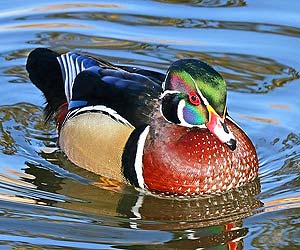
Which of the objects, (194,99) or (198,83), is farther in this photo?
(194,99)

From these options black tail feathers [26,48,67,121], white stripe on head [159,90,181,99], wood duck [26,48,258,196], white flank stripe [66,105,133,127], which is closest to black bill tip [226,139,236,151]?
wood duck [26,48,258,196]

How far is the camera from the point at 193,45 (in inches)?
332

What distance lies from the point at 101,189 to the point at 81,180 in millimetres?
183

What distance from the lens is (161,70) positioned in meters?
8.12

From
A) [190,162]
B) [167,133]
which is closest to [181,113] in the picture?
[167,133]

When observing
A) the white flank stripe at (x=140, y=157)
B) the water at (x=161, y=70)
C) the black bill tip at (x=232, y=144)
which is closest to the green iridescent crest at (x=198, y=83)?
the black bill tip at (x=232, y=144)

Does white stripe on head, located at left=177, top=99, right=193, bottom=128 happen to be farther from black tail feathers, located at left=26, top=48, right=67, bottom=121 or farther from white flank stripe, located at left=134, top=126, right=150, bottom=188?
black tail feathers, located at left=26, top=48, right=67, bottom=121

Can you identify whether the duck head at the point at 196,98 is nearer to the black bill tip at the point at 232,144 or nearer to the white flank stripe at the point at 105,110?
the black bill tip at the point at 232,144

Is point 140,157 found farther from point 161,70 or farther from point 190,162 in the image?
point 161,70

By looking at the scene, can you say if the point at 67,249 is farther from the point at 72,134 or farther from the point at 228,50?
the point at 228,50

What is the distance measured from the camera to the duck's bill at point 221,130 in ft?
19.8

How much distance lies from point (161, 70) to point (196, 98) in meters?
2.01

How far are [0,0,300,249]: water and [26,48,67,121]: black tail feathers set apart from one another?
7.7 inches

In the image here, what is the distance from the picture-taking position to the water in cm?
573
